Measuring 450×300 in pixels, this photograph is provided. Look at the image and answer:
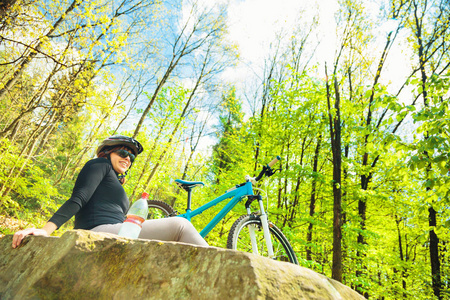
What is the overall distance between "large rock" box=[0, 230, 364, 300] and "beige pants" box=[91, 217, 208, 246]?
48 cm

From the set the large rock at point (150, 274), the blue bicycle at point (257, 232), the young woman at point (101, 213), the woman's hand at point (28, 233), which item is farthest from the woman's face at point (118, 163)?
the blue bicycle at point (257, 232)

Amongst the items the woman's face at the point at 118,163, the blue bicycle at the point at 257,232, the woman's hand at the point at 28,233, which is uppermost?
the woman's face at the point at 118,163

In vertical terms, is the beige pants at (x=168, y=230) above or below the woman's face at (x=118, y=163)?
below

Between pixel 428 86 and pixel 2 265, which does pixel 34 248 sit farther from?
pixel 428 86

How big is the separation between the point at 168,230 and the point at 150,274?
1.88 ft

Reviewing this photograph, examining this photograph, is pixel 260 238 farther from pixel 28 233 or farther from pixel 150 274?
pixel 28 233

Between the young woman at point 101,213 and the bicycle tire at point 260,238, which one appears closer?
the young woman at point 101,213

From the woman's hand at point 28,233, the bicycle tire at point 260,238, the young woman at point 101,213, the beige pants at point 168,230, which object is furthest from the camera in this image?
the bicycle tire at point 260,238

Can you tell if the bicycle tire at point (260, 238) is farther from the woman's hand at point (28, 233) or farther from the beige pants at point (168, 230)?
the woman's hand at point (28, 233)

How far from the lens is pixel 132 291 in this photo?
3.16ft

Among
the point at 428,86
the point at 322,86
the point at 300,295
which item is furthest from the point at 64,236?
the point at 322,86

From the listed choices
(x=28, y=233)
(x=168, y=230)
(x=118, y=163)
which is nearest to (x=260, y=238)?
(x=168, y=230)

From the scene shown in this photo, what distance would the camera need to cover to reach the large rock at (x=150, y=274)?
843mm

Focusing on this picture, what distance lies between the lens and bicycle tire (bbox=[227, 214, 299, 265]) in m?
2.40
